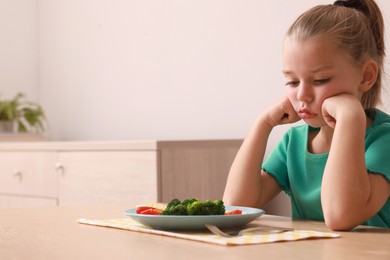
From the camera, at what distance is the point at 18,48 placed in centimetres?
436

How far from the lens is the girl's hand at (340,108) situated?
1314 mm

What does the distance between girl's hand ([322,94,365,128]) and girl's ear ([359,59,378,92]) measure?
13 cm

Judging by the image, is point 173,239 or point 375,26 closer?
point 173,239

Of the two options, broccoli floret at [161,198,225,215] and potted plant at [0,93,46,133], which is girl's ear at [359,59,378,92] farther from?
potted plant at [0,93,46,133]

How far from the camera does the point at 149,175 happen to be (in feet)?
8.81

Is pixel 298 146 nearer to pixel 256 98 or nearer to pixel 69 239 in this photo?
pixel 69 239

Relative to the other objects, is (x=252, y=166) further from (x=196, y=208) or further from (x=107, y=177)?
(x=107, y=177)

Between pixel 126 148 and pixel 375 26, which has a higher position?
pixel 375 26

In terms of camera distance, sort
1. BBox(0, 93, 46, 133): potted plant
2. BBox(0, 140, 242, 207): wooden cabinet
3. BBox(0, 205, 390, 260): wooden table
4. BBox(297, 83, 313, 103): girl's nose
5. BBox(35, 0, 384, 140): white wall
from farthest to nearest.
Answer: BBox(0, 93, 46, 133): potted plant, BBox(35, 0, 384, 140): white wall, BBox(0, 140, 242, 207): wooden cabinet, BBox(297, 83, 313, 103): girl's nose, BBox(0, 205, 390, 260): wooden table

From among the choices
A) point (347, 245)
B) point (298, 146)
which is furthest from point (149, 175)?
point (347, 245)

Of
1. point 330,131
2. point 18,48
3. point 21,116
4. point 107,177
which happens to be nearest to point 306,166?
point 330,131

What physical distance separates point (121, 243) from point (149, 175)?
5.45 ft

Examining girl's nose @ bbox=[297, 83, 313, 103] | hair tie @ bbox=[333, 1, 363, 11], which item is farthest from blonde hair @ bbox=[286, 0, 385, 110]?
girl's nose @ bbox=[297, 83, 313, 103]

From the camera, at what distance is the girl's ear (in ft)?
4.96
